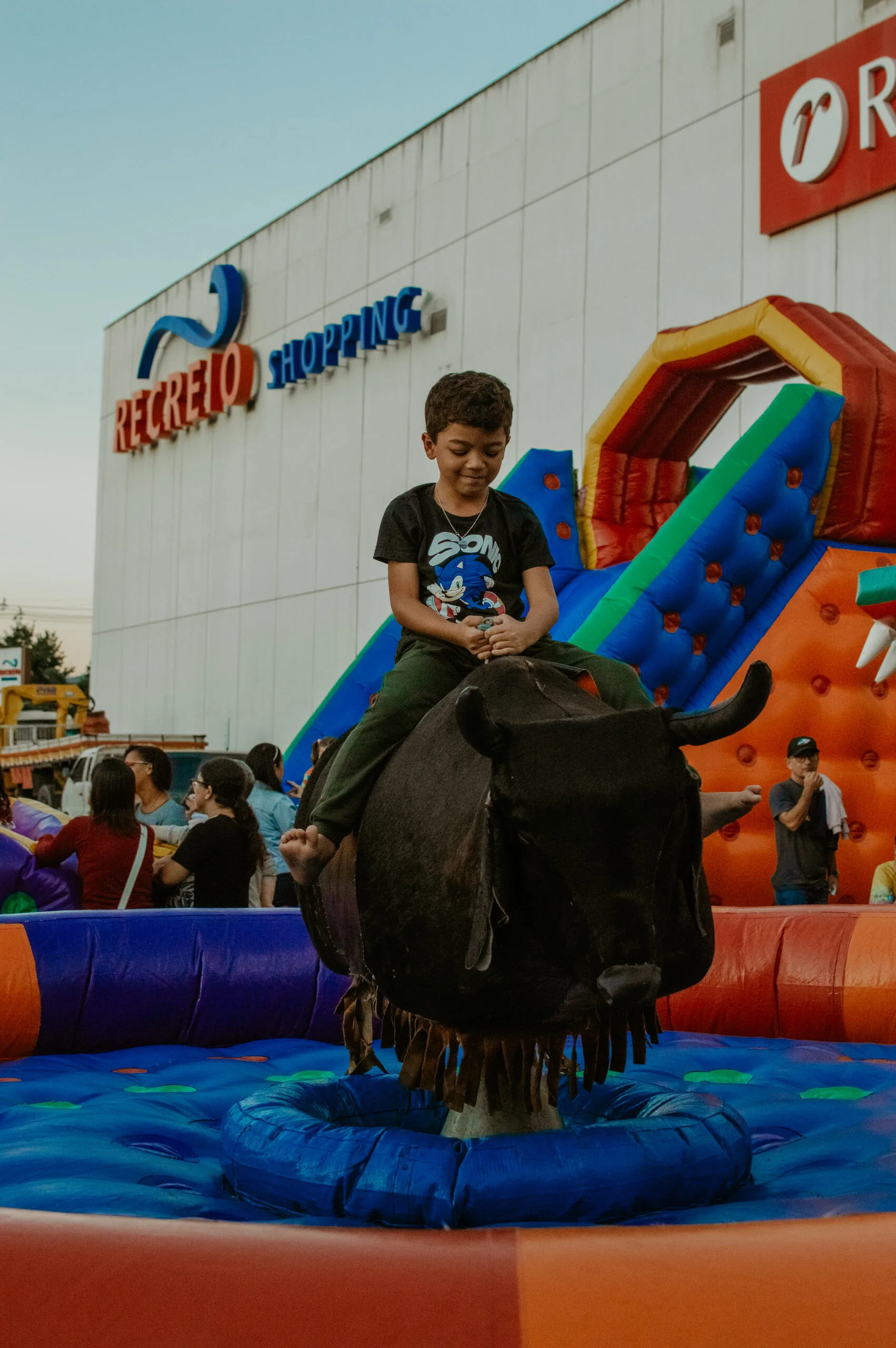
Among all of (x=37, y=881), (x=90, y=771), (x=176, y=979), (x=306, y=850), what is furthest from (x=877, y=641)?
(x=90, y=771)

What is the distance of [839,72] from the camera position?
10.8 metres

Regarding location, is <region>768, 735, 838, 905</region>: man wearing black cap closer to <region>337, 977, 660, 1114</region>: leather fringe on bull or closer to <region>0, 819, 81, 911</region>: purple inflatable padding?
<region>0, 819, 81, 911</region>: purple inflatable padding

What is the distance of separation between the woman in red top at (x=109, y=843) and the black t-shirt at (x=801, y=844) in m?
2.94

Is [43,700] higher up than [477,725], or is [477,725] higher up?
[43,700]

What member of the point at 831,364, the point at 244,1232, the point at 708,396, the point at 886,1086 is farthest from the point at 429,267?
the point at 244,1232

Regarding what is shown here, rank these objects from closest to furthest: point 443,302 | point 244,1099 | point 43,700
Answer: point 244,1099, point 443,302, point 43,700

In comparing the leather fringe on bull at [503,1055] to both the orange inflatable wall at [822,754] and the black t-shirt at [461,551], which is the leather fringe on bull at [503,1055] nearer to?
the black t-shirt at [461,551]

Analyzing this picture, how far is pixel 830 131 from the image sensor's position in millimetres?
10867

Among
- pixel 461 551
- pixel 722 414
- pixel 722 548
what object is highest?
pixel 722 414

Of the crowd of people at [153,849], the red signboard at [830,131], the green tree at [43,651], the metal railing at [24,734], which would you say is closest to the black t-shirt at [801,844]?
the crowd of people at [153,849]

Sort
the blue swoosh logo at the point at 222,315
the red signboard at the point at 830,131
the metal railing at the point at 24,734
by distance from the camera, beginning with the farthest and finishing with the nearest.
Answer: the metal railing at the point at 24,734 < the blue swoosh logo at the point at 222,315 < the red signboard at the point at 830,131

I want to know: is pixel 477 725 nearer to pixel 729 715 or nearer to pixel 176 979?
pixel 729 715

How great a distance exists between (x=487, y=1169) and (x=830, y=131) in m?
10.7

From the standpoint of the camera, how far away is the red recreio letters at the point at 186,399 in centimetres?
1923
